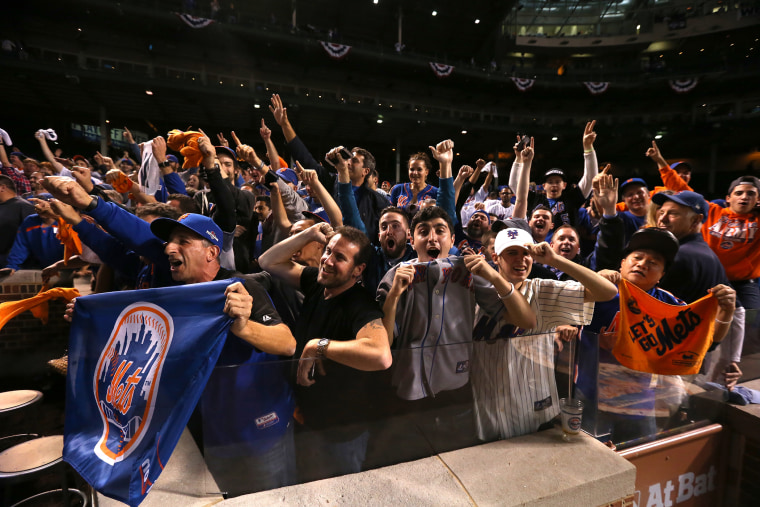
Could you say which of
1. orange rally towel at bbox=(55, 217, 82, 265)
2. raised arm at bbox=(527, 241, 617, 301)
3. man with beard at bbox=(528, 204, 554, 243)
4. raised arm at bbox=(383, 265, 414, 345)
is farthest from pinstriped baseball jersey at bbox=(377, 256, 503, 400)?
orange rally towel at bbox=(55, 217, 82, 265)

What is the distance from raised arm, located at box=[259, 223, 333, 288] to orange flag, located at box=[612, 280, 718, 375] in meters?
2.30

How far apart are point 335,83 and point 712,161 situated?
30.2m

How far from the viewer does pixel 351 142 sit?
2739cm

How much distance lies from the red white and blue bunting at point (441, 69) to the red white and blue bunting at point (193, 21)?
14557 millimetres

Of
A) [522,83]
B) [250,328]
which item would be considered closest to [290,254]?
[250,328]

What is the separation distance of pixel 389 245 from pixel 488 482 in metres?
1.71

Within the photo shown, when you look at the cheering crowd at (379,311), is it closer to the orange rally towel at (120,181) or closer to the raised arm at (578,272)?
the raised arm at (578,272)

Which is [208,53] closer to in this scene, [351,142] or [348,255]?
[351,142]

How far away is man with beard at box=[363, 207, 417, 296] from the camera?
2.85 metres

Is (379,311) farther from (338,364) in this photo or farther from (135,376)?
(135,376)

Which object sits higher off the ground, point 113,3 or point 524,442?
point 113,3

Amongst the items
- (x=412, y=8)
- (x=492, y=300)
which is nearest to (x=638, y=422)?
(x=492, y=300)

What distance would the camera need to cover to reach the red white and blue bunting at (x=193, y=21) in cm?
1881

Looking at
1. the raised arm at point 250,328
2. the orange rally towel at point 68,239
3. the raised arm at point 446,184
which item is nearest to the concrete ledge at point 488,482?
the raised arm at point 250,328
